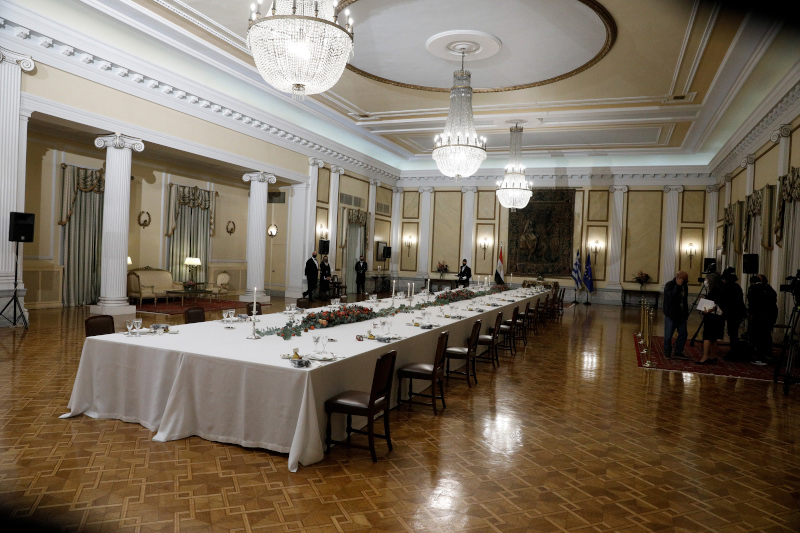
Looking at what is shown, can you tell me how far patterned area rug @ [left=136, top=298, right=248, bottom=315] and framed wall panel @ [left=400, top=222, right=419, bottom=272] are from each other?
917 centimetres

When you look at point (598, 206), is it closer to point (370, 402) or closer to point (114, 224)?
point (114, 224)

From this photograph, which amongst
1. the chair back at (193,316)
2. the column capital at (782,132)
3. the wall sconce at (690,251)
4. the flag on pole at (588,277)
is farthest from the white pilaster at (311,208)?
the wall sconce at (690,251)

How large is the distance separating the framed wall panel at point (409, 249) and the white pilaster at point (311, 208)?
677cm

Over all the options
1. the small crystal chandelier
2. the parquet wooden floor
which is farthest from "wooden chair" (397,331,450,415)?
the small crystal chandelier

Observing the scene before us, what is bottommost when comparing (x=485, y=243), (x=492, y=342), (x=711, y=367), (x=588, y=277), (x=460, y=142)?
(x=711, y=367)

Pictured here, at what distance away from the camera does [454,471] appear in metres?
4.05

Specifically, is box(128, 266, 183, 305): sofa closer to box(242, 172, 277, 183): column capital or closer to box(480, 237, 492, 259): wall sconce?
box(242, 172, 277, 183): column capital

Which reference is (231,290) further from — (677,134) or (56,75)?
(677,134)

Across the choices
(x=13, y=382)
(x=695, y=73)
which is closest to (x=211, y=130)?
(x=13, y=382)

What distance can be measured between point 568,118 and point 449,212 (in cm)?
801

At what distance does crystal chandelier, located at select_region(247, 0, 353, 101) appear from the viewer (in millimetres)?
5172

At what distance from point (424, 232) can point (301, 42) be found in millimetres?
16913

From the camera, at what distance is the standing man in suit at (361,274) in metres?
18.5

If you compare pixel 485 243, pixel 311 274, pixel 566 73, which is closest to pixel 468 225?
pixel 485 243
